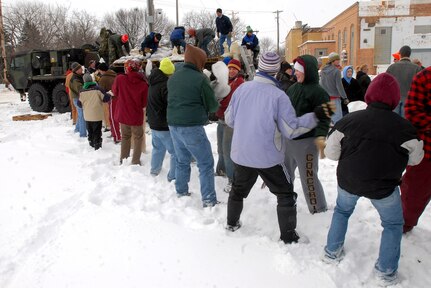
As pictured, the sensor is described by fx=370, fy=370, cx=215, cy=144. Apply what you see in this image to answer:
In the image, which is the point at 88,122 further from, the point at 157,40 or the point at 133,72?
the point at 157,40

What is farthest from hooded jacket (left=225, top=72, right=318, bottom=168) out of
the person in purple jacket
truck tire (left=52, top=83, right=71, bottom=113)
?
truck tire (left=52, top=83, right=71, bottom=113)

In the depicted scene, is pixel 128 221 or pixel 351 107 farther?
pixel 351 107

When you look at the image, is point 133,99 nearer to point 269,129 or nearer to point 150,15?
point 269,129

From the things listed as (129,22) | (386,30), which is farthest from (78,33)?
(386,30)

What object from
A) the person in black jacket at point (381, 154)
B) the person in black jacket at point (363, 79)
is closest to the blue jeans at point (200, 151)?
the person in black jacket at point (381, 154)

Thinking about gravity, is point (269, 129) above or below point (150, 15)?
below

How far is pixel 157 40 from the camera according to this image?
452 inches

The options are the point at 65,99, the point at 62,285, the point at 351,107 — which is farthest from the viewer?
the point at 65,99

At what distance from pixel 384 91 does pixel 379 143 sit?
1.22 feet

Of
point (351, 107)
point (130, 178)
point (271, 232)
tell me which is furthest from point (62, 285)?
point (351, 107)

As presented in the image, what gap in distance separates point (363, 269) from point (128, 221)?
213 centimetres

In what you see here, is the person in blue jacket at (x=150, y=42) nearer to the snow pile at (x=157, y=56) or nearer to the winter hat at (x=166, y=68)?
the snow pile at (x=157, y=56)

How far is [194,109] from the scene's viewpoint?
3969 millimetres

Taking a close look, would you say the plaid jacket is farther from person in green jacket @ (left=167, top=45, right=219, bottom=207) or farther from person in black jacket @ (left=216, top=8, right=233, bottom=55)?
person in black jacket @ (left=216, top=8, right=233, bottom=55)
